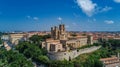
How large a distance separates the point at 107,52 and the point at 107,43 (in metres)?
5.25

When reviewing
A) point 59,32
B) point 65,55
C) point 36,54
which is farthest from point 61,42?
point 65,55

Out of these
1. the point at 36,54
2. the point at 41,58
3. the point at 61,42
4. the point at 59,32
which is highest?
the point at 59,32

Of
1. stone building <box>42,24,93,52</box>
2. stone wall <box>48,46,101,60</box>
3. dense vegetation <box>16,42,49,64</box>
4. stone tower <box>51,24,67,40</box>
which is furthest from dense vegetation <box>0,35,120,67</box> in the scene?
stone tower <box>51,24,67,40</box>

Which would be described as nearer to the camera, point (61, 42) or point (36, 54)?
point (36, 54)

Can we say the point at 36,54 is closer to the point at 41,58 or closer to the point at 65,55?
the point at 41,58

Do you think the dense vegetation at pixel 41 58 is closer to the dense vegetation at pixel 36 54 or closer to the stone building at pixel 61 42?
the dense vegetation at pixel 36 54

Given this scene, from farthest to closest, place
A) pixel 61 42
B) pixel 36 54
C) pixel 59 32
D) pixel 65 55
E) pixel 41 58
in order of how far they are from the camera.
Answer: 1. pixel 59 32
2. pixel 61 42
3. pixel 36 54
4. pixel 41 58
5. pixel 65 55

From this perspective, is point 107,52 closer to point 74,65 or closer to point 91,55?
point 91,55

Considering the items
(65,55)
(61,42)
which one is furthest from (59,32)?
(65,55)

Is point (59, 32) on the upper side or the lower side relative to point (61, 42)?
upper

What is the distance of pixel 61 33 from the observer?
30438mm

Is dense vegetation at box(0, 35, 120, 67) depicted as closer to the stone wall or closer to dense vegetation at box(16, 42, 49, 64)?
dense vegetation at box(16, 42, 49, 64)

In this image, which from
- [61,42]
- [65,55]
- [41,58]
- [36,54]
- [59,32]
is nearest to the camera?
[65,55]

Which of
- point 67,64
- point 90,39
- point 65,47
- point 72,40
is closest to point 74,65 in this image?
point 67,64
